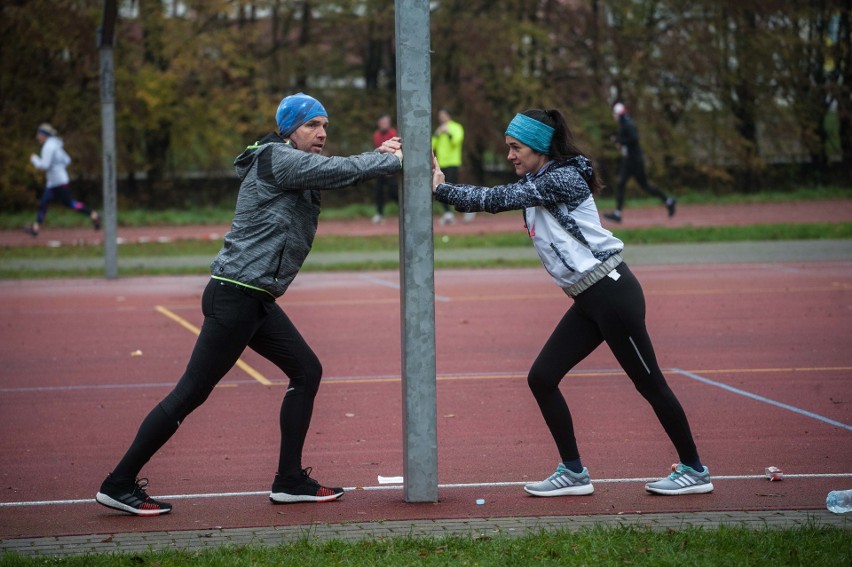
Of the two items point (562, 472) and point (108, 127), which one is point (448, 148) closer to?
point (108, 127)

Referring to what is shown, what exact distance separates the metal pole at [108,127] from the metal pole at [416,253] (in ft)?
38.4

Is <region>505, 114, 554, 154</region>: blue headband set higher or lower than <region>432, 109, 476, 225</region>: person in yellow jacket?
higher

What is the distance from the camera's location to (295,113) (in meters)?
6.37

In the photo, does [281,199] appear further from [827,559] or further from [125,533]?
[827,559]

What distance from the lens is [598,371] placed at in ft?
34.8

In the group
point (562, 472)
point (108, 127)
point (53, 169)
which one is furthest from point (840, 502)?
point (53, 169)

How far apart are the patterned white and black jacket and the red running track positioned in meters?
1.18

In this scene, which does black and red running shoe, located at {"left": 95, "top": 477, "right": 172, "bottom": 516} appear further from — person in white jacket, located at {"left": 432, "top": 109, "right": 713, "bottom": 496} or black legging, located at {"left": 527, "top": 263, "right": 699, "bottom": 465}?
black legging, located at {"left": 527, "top": 263, "right": 699, "bottom": 465}

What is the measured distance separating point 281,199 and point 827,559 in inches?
116

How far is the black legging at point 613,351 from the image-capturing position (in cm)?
638

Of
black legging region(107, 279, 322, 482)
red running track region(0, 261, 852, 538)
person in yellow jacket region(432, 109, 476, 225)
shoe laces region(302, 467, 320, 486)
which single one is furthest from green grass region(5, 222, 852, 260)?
black legging region(107, 279, 322, 482)

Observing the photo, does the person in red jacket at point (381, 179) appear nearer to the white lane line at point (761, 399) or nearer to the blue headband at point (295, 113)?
the white lane line at point (761, 399)

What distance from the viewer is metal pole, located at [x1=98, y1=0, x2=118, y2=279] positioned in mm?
17484

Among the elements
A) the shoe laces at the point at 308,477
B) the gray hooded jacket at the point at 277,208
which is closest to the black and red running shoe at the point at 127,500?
the shoe laces at the point at 308,477
